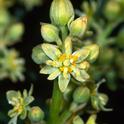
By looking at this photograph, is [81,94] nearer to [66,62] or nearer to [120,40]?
[66,62]

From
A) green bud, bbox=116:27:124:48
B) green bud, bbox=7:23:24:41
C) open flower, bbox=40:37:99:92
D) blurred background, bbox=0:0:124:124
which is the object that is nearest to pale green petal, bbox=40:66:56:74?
open flower, bbox=40:37:99:92

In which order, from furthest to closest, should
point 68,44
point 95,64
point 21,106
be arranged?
point 95,64 → point 21,106 → point 68,44

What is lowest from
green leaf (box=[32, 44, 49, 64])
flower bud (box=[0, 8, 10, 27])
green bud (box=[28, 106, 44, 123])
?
green bud (box=[28, 106, 44, 123])

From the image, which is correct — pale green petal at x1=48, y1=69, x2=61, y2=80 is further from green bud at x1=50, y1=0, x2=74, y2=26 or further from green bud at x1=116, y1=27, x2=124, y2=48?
green bud at x1=116, y1=27, x2=124, y2=48

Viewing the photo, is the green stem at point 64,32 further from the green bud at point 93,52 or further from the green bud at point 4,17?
the green bud at point 4,17

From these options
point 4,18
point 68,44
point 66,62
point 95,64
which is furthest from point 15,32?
point 68,44

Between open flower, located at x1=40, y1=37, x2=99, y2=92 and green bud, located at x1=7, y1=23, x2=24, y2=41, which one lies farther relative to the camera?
green bud, located at x1=7, y1=23, x2=24, y2=41
